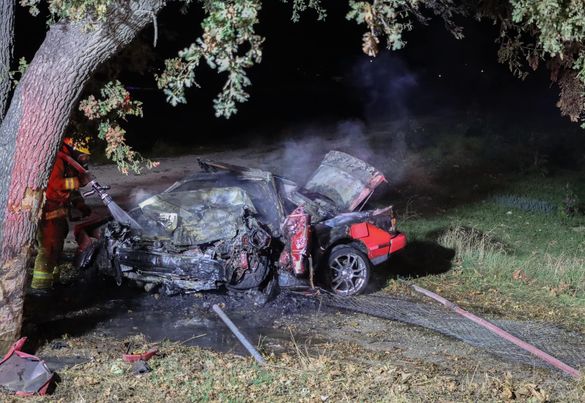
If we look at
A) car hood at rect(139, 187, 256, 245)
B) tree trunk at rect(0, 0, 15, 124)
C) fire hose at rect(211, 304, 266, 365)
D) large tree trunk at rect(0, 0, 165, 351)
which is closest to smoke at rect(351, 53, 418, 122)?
car hood at rect(139, 187, 256, 245)

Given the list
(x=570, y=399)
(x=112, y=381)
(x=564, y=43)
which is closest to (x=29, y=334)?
(x=112, y=381)

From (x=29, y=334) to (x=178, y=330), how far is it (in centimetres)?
147

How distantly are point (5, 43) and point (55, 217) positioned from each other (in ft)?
7.76

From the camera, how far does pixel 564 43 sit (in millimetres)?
7383

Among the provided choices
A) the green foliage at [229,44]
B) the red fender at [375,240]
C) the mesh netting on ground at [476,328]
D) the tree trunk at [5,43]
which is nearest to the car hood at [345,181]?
the red fender at [375,240]

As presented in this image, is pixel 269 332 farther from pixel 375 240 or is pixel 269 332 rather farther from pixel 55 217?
pixel 55 217

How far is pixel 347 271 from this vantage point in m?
9.43

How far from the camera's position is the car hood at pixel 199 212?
8.62 meters

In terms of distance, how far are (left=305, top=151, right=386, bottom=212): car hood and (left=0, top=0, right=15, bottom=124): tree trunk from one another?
4.25 metres

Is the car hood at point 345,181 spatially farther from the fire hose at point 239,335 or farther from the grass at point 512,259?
the fire hose at point 239,335

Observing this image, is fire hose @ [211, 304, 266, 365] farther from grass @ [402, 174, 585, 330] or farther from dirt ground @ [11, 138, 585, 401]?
grass @ [402, 174, 585, 330]

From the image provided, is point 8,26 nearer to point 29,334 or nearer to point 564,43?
point 29,334

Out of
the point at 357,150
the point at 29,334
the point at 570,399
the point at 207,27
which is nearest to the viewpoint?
the point at 207,27

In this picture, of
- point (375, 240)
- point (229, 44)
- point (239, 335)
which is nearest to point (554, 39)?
point (229, 44)
